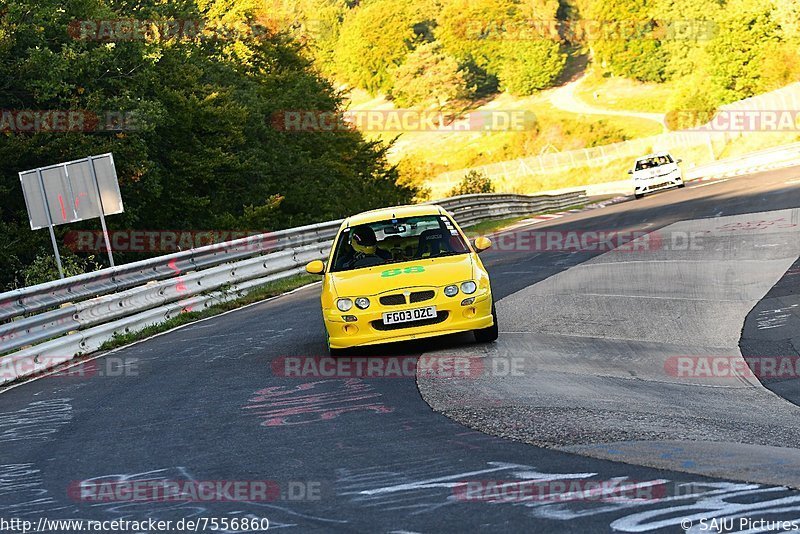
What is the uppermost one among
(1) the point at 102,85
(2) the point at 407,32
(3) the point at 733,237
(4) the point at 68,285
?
(2) the point at 407,32

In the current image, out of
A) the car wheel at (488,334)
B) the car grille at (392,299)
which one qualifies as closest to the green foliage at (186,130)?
the car grille at (392,299)

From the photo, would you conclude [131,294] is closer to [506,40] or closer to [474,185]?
[474,185]

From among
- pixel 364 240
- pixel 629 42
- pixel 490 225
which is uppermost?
pixel 629 42

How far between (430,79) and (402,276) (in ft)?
422

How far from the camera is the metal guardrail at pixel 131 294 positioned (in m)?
13.0

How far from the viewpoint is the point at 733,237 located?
21.5 metres

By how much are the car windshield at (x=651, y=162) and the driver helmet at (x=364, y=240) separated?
33.3 meters

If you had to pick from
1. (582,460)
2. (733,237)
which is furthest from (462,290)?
(733,237)

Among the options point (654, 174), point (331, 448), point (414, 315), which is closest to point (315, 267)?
point (414, 315)

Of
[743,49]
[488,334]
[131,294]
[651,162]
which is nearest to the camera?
[488,334]

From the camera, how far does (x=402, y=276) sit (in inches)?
432

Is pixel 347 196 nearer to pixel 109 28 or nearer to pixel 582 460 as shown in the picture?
pixel 109 28

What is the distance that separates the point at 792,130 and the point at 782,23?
23.0 metres

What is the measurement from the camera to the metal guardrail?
13.0 m
